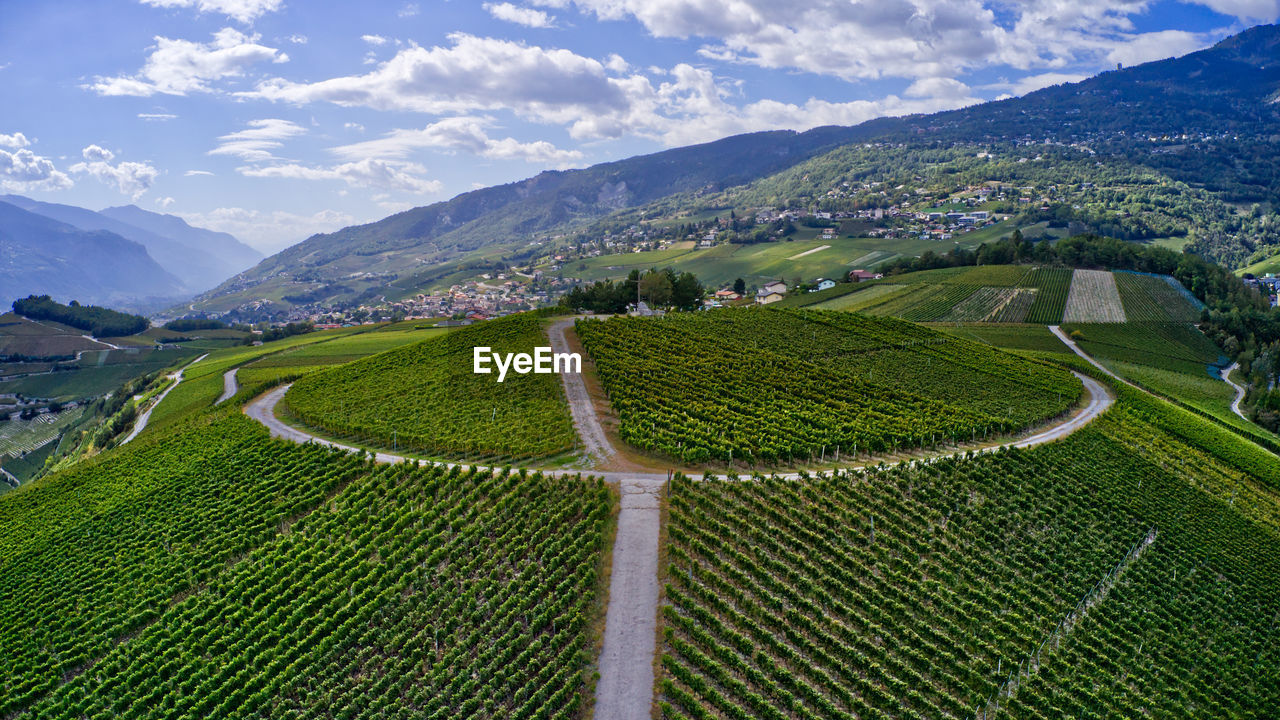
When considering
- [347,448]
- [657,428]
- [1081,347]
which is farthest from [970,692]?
[1081,347]

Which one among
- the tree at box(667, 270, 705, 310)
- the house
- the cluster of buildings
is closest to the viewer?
the house

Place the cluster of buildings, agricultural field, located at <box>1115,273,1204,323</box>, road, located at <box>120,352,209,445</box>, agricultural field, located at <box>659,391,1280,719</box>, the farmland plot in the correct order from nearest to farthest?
agricultural field, located at <box>659,391,1280,719</box> → road, located at <box>120,352,209,445</box> → the farmland plot → agricultural field, located at <box>1115,273,1204,323</box> → the cluster of buildings

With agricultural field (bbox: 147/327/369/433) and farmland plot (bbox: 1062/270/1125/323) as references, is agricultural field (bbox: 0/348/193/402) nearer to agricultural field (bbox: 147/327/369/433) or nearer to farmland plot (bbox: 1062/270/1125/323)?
agricultural field (bbox: 147/327/369/433)

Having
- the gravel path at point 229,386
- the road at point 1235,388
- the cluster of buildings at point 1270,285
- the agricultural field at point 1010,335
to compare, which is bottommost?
the cluster of buildings at point 1270,285

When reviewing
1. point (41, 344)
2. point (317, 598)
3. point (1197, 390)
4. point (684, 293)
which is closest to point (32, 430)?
point (41, 344)

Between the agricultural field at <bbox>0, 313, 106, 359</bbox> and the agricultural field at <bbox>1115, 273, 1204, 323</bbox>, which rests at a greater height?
the agricultural field at <bbox>0, 313, 106, 359</bbox>

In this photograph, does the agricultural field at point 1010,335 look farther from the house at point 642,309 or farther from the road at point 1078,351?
the house at point 642,309

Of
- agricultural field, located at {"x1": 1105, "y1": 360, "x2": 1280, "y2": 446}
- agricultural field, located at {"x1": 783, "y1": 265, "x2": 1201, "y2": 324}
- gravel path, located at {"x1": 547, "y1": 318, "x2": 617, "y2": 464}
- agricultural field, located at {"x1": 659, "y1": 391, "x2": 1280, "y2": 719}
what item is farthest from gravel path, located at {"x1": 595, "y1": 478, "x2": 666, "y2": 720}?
agricultural field, located at {"x1": 783, "y1": 265, "x2": 1201, "y2": 324}

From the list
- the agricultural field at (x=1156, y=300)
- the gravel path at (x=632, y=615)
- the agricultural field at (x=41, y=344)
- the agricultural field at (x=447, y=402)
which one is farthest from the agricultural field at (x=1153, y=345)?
the agricultural field at (x=41, y=344)
